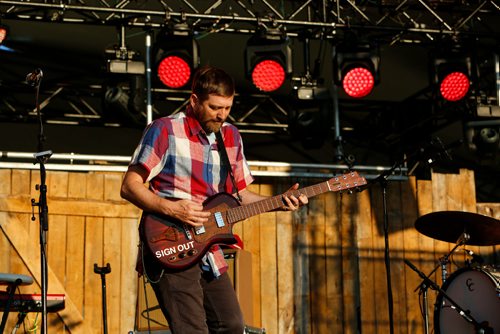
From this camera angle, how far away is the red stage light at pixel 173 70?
10000mm

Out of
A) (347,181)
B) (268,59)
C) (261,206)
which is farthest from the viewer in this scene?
(268,59)

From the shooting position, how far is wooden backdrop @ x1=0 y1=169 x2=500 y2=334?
9.30 meters

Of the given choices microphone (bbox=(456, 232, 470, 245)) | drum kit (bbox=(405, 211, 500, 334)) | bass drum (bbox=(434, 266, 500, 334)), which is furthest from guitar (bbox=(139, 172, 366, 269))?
bass drum (bbox=(434, 266, 500, 334))

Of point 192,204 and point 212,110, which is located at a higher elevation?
point 212,110

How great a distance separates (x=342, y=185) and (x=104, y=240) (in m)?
4.08

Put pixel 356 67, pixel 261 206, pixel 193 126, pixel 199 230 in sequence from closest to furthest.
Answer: pixel 199 230
pixel 193 126
pixel 261 206
pixel 356 67

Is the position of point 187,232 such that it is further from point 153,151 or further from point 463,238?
point 463,238

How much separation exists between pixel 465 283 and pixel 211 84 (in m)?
4.17

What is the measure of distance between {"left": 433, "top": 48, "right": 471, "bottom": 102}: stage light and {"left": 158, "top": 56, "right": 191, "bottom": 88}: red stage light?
279 centimetres

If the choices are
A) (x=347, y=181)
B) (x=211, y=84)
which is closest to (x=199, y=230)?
(x=211, y=84)

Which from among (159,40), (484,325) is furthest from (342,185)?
(159,40)

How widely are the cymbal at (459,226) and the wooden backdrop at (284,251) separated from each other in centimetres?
173

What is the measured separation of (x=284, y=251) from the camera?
989 cm

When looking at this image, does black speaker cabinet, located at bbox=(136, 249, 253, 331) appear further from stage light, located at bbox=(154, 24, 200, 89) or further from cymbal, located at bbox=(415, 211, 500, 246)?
stage light, located at bbox=(154, 24, 200, 89)
